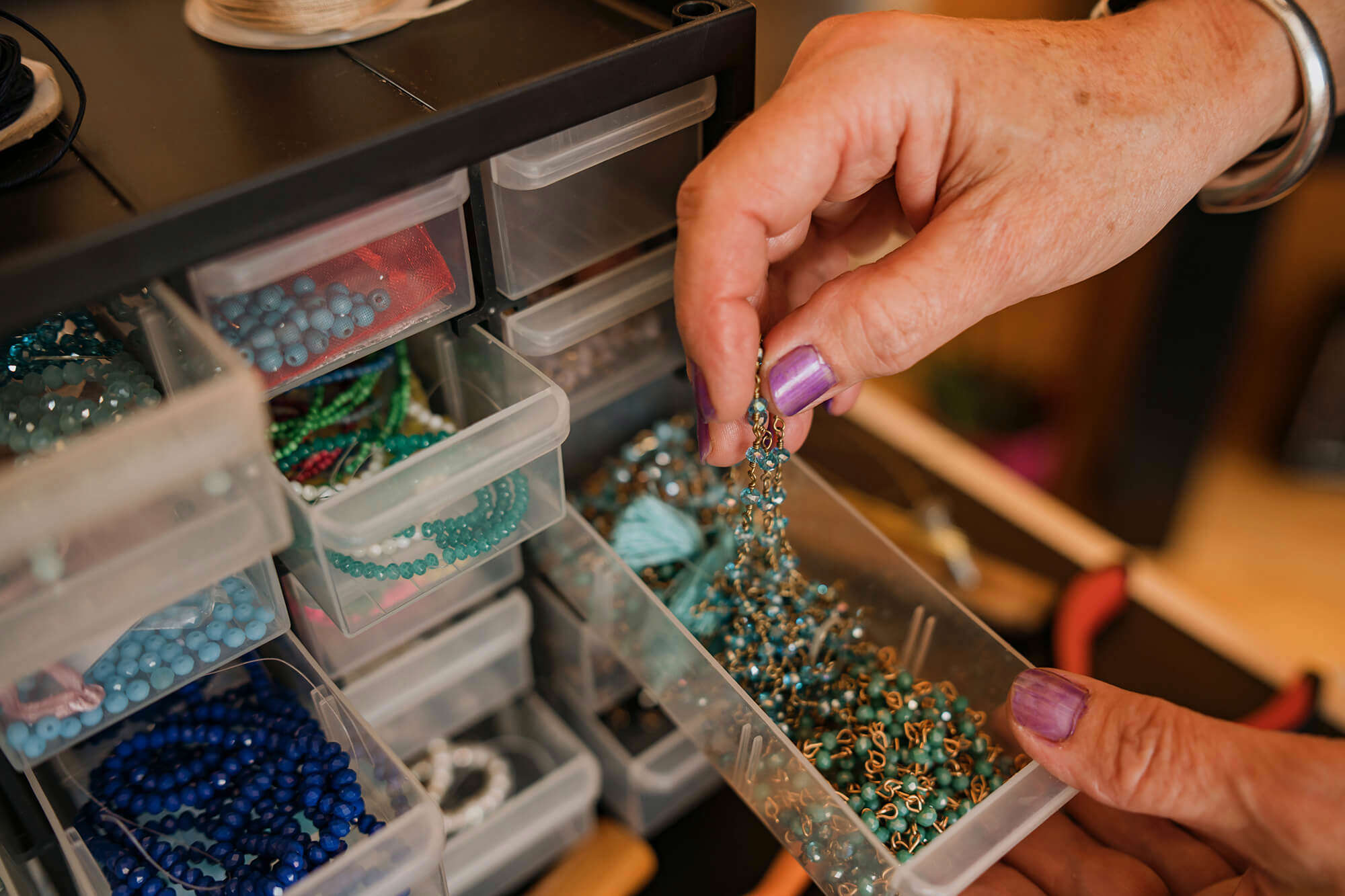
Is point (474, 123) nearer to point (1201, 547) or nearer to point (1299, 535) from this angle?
point (1201, 547)

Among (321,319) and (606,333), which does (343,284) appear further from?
(606,333)

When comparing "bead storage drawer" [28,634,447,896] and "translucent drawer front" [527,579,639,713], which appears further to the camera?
"translucent drawer front" [527,579,639,713]

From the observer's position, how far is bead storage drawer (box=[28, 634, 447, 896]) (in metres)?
0.60

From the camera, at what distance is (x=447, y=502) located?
0.60 m

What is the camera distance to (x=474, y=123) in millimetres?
537

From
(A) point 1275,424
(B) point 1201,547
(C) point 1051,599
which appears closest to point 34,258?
(C) point 1051,599

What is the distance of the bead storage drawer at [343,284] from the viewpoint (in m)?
0.53

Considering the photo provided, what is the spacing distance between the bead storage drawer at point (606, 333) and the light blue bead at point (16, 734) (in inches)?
Answer: 14.5

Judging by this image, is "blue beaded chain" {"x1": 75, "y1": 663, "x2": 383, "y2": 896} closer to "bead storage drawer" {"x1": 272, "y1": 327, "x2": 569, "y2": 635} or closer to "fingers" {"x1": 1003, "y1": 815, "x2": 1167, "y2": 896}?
"bead storage drawer" {"x1": 272, "y1": 327, "x2": 569, "y2": 635}

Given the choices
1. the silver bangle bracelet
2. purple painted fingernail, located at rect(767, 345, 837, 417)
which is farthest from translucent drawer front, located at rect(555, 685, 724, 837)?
the silver bangle bracelet

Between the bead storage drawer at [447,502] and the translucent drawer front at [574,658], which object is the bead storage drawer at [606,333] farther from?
the translucent drawer front at [574,658]

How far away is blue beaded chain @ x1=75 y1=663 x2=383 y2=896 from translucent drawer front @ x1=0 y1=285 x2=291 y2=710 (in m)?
0.17

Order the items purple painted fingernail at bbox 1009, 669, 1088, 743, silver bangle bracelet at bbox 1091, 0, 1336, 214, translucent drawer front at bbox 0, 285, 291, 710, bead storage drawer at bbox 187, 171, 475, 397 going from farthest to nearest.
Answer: silver bangle bracelet at bbox 1091, 0, 1336, 214 < purple painted fingernail at bbox 1009, 669, 1088, 743 < bead storage drawer at bbox 187, 171, 475, 397 < translucent drawer front at bbox 0, 285, 291, 710

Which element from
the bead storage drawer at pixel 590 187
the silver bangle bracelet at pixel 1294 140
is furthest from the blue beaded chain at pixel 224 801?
the silver bangle bracelet at pixel 1294 140
